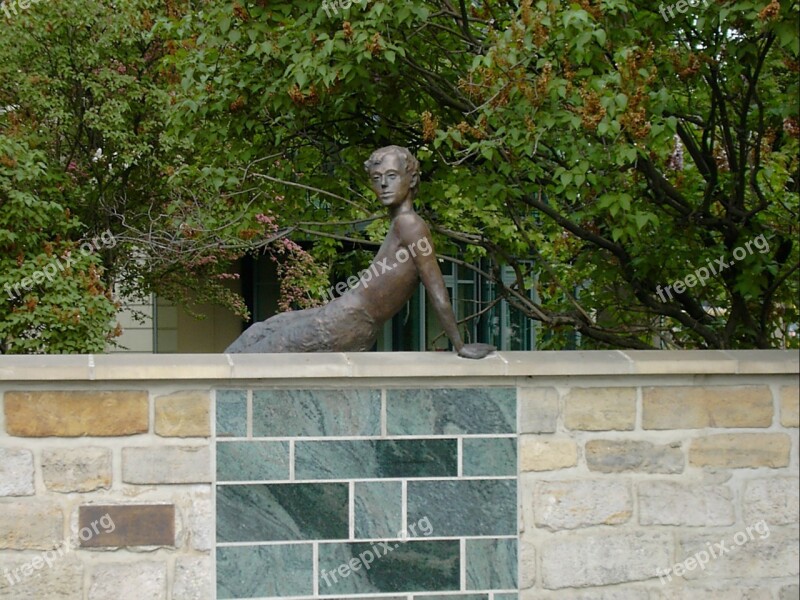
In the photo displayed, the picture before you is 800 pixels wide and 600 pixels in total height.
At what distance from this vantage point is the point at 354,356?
4355 mm

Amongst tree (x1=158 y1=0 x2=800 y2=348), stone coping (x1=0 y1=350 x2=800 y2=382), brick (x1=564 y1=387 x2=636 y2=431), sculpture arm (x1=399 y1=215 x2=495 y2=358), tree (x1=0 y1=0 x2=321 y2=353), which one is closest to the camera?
stone coping (x1=0 y1=350 x2=800 y2=382)

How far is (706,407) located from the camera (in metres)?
4.37

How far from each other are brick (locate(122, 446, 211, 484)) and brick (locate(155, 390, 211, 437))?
67 mm

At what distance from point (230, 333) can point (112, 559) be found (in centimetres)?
1054

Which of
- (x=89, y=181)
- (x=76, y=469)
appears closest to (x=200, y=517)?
(x=76, y=469)

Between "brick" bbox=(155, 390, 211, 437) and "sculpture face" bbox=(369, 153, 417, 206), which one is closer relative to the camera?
"brick" bbox=(155, 390, 211, 437)

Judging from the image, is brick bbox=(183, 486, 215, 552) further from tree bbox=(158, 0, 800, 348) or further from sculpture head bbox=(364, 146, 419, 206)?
tree bbox=(158, 0, 800, 348)

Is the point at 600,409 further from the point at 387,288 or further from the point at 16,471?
the point at 16,471

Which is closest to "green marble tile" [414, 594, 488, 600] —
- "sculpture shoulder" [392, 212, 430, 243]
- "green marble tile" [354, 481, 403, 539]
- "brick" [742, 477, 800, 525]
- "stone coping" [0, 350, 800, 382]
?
"green marble tile" [354, 481, 403, 539]

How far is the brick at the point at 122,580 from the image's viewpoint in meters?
4.19

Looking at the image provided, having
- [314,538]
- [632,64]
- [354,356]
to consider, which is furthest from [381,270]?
[632,64]

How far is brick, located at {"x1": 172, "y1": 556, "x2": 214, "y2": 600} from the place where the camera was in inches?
166

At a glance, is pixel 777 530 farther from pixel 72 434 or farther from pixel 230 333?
pixel 230 333

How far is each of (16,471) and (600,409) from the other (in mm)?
2324
